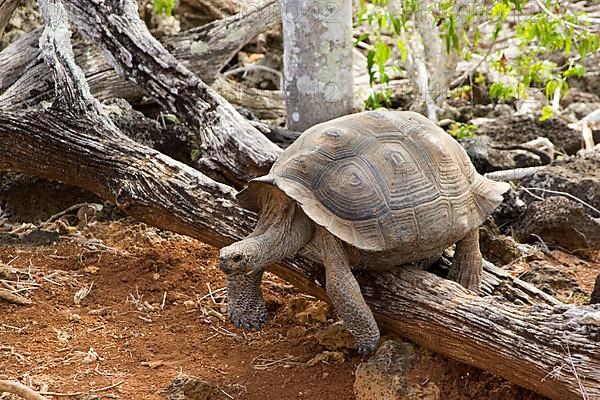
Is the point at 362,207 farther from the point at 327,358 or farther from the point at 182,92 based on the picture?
the point at 182,92

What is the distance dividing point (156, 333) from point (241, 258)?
2.88ft

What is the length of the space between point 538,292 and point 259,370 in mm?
1261

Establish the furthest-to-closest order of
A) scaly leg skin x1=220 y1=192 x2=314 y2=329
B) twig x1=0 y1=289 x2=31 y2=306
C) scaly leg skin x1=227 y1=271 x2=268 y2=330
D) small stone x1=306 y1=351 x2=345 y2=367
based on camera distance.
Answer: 1. twig x1=0 y1=289 x2=31 y2=306
2. scaly leg skin x1=227 y1=271 x2=268 y2=330
3. small stone x1=306 y1=351 x2=345 y2=367
4. scaly leg skin x1=220 y1=192 x2=314 y2=329

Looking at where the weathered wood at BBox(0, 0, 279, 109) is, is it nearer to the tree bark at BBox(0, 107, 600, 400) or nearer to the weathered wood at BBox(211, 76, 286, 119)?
the weathered wood at BBox(211, 76, 286, 119)

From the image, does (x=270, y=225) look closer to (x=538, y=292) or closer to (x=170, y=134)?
(x=538, y=292)

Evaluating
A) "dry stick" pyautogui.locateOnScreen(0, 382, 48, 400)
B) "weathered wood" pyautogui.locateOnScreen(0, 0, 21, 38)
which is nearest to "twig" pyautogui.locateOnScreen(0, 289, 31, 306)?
"dry stick" pyautogui.locateOnScreen(0, 382, 48, 400)

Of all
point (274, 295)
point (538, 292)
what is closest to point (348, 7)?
point (274, 295)

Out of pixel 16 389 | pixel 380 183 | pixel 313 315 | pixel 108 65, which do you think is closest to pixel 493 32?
→ pixel 108 65

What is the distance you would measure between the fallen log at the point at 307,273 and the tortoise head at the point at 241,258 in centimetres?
48

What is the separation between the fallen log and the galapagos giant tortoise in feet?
0.60

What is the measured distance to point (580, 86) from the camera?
9.22m

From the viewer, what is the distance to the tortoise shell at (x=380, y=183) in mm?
3107

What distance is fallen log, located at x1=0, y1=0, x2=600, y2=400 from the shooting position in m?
Answer: 2.71

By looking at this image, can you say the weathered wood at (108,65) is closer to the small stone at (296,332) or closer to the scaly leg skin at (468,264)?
the small stone at (296,332)
